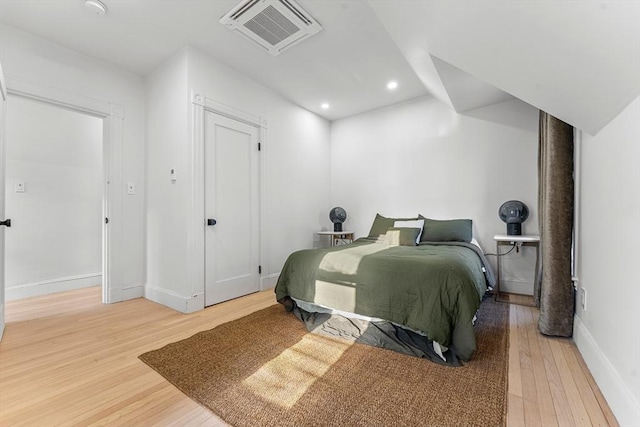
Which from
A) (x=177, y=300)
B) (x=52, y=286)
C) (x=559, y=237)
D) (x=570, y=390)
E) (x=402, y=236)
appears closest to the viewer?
(x=570, y=390)

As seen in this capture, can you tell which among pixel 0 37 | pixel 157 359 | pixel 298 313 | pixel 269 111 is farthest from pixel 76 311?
pixel 269 111

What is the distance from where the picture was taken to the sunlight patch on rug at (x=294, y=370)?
4.63ft

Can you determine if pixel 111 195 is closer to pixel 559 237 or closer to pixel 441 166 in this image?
pixel 441 166

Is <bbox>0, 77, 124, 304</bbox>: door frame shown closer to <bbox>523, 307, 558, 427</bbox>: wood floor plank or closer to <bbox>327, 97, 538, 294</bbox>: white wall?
<bbox>327, 97, 538, 294</bbox>: white wall

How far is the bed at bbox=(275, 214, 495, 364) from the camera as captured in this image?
1718mm

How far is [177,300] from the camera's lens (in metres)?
2.72

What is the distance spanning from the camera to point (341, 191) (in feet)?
15.1

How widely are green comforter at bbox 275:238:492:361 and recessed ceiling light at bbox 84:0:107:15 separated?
247 centimetres

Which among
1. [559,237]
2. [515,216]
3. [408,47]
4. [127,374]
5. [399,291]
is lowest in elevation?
[127,374]

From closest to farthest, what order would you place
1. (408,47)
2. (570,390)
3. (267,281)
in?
(570,390) < (408,47) < (267,281)

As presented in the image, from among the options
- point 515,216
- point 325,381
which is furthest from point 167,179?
point 515,216

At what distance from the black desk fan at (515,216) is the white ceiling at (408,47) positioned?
1216 millimetres

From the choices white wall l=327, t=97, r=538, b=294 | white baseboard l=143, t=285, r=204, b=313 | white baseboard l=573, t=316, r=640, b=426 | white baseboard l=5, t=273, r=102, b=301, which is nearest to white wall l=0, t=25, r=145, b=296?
white baseboard l=143, t=285, r=204, b=313

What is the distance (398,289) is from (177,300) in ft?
6.85
